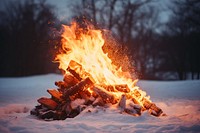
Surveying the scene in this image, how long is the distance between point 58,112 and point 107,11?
2027cm

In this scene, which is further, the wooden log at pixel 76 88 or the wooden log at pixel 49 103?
the wooden log at pixel 76 88

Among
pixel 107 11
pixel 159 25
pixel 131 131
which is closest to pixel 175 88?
pixel 131 131

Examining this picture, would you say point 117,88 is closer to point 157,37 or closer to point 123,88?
point 123,88

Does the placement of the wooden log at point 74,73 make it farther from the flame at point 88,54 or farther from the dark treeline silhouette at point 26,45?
the dark treeline silhouette at point 26,45

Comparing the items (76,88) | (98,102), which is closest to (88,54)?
(76,88)

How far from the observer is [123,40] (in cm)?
2783

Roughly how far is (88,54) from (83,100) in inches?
59.2

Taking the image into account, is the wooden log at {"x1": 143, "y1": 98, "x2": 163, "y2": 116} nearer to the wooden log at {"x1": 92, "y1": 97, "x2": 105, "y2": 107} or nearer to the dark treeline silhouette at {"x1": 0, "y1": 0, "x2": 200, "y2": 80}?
the wooden log at {"x1": 92, "y1": 97, "x2": 105, "y2": 107}

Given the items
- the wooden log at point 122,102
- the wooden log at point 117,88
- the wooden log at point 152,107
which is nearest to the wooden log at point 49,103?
the wooden log at point 117,88

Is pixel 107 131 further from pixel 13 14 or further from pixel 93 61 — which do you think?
pixel 13 14

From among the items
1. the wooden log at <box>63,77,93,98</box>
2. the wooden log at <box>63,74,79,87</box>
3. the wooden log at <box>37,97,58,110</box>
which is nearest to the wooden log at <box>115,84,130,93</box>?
the wooden log at <box>63,77,93,98</box>

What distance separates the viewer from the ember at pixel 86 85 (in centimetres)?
745

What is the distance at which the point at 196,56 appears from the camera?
29.7 meters

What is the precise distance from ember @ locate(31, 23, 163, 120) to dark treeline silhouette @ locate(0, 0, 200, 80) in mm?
17459
